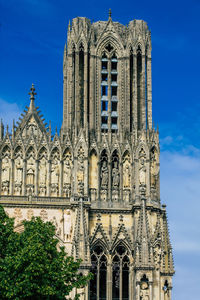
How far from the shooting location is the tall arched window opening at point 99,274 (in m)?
44.8

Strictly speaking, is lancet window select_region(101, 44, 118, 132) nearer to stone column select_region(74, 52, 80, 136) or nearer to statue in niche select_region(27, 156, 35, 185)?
stone column select_region(74, 52, 80, 136)

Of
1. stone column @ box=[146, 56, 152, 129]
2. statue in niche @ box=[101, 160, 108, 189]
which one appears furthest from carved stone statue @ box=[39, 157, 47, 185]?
stone column @ box=[146, 56, 152, 129]

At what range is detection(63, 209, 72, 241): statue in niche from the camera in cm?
4481

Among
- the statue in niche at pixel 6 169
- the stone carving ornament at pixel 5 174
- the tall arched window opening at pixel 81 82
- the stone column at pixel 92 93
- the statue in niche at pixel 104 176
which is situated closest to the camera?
the stone carving ornament at pixel 5 174

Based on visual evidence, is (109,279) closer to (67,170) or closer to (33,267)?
(67,170)

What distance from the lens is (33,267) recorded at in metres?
35.1

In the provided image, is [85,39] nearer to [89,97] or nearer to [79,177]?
[89,97]

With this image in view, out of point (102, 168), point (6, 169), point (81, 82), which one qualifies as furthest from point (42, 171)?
point (81, 82)

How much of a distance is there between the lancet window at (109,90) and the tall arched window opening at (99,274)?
7.56m

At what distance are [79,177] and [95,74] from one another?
660 centimetres

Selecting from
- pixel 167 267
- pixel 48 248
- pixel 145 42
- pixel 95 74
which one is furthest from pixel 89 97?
pixel 48 248

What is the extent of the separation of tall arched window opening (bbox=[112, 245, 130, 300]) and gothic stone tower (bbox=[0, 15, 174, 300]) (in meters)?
0.05

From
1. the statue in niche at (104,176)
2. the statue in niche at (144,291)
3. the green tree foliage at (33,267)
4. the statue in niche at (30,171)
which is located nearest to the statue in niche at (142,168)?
the statue in niche at (104,176)

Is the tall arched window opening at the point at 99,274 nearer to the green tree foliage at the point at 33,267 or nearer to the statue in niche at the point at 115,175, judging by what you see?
the statue in niche at the point at 115,175
